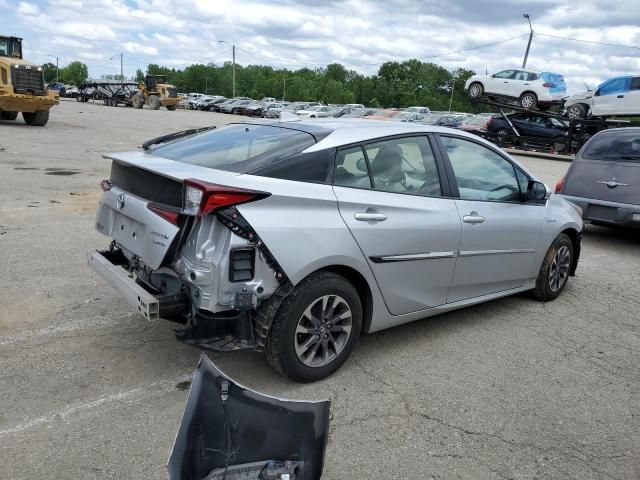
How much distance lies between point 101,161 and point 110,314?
9.47 m

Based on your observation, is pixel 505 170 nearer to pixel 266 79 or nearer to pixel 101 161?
pixel 101 161

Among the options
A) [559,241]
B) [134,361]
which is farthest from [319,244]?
[559,241]

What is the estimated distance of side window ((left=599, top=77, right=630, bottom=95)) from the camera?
20.2 meters

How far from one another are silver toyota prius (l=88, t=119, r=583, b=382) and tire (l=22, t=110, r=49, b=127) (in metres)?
18.6

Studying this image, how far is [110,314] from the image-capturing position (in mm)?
4422

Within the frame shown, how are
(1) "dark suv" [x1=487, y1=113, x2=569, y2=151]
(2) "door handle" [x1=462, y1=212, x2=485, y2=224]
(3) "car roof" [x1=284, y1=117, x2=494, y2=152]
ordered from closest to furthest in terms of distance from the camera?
(3) "car roof" [x1=284, y1=117, x2=494, y2=152], (2) "door handle" [x1=462, y1=212, x2=485, y2=224], (1) "dark suv" [x1=487, y1=113, x2=569, y2=151]

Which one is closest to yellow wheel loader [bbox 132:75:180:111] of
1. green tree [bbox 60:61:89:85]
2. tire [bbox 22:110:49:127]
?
tire [bbox 22:110:49:127]

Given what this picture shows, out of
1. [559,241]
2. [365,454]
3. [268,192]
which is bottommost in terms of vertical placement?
[365,454]

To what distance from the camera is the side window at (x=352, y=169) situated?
11.6 ft

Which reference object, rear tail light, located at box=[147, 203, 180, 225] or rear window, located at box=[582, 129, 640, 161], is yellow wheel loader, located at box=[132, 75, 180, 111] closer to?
rear window, located at box=[582, 129, 640, 161]

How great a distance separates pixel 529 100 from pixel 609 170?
17.7m

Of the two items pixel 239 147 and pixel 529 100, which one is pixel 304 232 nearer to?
pixel 239 147

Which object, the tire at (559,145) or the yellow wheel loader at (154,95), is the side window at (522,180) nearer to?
the tire at (559,145)

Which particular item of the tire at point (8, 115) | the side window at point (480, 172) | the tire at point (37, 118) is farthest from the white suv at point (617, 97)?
the tire at point (8, 115)
